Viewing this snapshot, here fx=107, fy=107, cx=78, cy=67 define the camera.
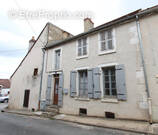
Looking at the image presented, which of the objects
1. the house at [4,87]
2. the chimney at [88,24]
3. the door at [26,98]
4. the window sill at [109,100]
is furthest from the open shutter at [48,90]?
the house at [4,87]

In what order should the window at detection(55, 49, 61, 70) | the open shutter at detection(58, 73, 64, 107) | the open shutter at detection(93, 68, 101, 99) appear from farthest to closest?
the window at detection(55, 49, 61, 70) → the open shutter at detection(58, 73, 64, 107) → the open shutter at detection(93, 68, 101, 99)

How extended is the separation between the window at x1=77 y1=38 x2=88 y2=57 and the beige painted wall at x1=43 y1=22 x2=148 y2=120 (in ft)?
1.32

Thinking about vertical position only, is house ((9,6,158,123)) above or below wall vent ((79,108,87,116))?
above

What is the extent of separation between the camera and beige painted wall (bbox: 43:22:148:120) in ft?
15.8

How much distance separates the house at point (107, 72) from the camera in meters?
4.81

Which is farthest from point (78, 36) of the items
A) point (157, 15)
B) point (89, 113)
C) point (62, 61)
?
point (89, 113)

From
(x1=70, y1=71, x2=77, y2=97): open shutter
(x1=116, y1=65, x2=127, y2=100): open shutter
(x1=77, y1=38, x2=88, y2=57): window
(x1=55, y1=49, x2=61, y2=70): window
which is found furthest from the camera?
(x1=55, y1=49, x2=61, y2=70): window

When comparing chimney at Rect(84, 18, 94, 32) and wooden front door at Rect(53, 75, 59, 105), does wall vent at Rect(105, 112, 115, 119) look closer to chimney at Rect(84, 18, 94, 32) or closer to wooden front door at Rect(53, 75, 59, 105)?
wooden front door at Rect(53, 75, 59, 105)

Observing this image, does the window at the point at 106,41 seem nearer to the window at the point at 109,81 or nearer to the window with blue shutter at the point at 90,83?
the window at the point at 109,81

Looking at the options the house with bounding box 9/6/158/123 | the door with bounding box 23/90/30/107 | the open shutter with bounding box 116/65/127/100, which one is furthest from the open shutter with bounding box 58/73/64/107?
the door with bounding box 23/90/30/107

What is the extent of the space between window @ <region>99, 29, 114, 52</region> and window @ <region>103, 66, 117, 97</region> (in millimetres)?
1191

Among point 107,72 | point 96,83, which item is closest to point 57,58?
point 96,83

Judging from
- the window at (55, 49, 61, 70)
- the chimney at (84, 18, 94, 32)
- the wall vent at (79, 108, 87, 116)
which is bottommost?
the wall vent at (79, 108, 87, 116)

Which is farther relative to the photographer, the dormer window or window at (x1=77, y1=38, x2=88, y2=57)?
window at (x1=77, y1=38, x2=88, y2=57)
